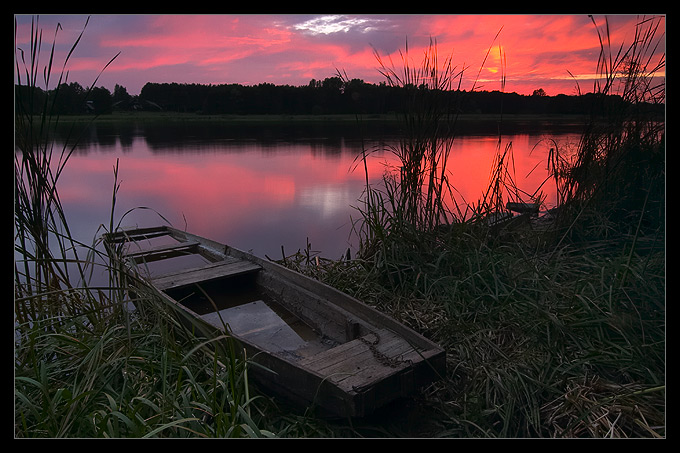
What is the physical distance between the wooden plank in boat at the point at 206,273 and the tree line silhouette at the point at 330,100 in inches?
50.5

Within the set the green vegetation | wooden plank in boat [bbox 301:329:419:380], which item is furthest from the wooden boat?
the green vegetation

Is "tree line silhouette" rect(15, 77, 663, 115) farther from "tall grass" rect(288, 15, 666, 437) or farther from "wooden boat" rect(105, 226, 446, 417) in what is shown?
"wooden boat" rect(105, 226, 446, 417)

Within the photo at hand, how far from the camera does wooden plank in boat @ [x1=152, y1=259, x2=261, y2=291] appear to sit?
341 centimetres

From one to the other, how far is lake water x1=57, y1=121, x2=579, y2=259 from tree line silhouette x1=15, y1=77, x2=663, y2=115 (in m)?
0.27

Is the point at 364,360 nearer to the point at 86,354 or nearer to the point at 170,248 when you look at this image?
the point at 86,354

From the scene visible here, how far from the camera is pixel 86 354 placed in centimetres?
226

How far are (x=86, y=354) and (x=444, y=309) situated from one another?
1.96m

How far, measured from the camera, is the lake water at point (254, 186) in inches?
188

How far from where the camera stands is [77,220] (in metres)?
5.17

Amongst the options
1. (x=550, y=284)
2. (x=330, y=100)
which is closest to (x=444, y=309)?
(x=550, y=284)

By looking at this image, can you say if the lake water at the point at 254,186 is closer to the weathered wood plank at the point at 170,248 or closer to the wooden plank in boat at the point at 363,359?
the weathered wood plank at the point at 170,248

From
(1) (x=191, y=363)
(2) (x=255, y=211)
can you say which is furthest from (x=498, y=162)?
(2) (x=255, y=211)

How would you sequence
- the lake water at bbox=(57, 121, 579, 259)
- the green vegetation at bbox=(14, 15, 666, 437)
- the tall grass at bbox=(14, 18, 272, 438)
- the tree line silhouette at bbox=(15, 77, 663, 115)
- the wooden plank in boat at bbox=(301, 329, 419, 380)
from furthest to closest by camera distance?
the lake water at bbox=(57, 121, 579, 259) < the tree line silhouette at bbox=(15, 77, 663, 115) < the wooden plank in boat at bbox=(301, 329, 419, 380) < the green vegetation at bbox=(14, 15, 666, 437) < the tall grass at bbox=(14, 18, 272, 438)
